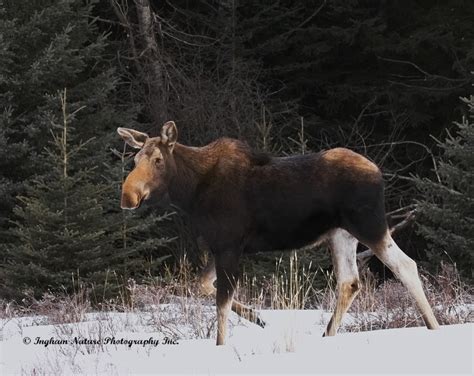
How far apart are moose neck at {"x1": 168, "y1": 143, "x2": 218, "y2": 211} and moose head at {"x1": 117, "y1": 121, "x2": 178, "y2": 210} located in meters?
0.08

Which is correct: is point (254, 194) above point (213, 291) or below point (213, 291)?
above

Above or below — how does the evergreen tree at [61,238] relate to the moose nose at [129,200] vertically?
below

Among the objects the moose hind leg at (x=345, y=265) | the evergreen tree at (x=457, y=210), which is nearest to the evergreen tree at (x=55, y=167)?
the evergreen tree at (x=457, y=210)

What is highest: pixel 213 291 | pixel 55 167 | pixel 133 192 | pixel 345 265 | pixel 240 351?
pixel 133 192

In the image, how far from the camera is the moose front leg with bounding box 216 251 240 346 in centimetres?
881

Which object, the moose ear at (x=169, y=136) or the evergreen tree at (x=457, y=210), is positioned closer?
the moose ear at (x=169, y=136)

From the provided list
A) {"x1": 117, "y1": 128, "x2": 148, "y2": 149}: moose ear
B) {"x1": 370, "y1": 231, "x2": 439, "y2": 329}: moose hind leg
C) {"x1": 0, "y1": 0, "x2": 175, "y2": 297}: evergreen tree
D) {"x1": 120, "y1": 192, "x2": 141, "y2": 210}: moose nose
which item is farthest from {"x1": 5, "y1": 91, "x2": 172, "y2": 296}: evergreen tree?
{"x1": 370, "y1": 231, "x2": 439, "y2": 329}: moose hind leg

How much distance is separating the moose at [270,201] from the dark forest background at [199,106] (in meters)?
4.58

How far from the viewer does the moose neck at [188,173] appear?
949cm

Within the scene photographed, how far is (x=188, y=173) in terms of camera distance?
9.55 m

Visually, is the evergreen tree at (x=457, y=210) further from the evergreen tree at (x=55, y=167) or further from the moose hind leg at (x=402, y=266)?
the moose hind leg at (x=402, y=266)

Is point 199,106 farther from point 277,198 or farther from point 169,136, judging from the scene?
point 277,198

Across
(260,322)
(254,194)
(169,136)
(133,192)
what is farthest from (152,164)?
(260,322)

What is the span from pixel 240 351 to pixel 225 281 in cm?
90
